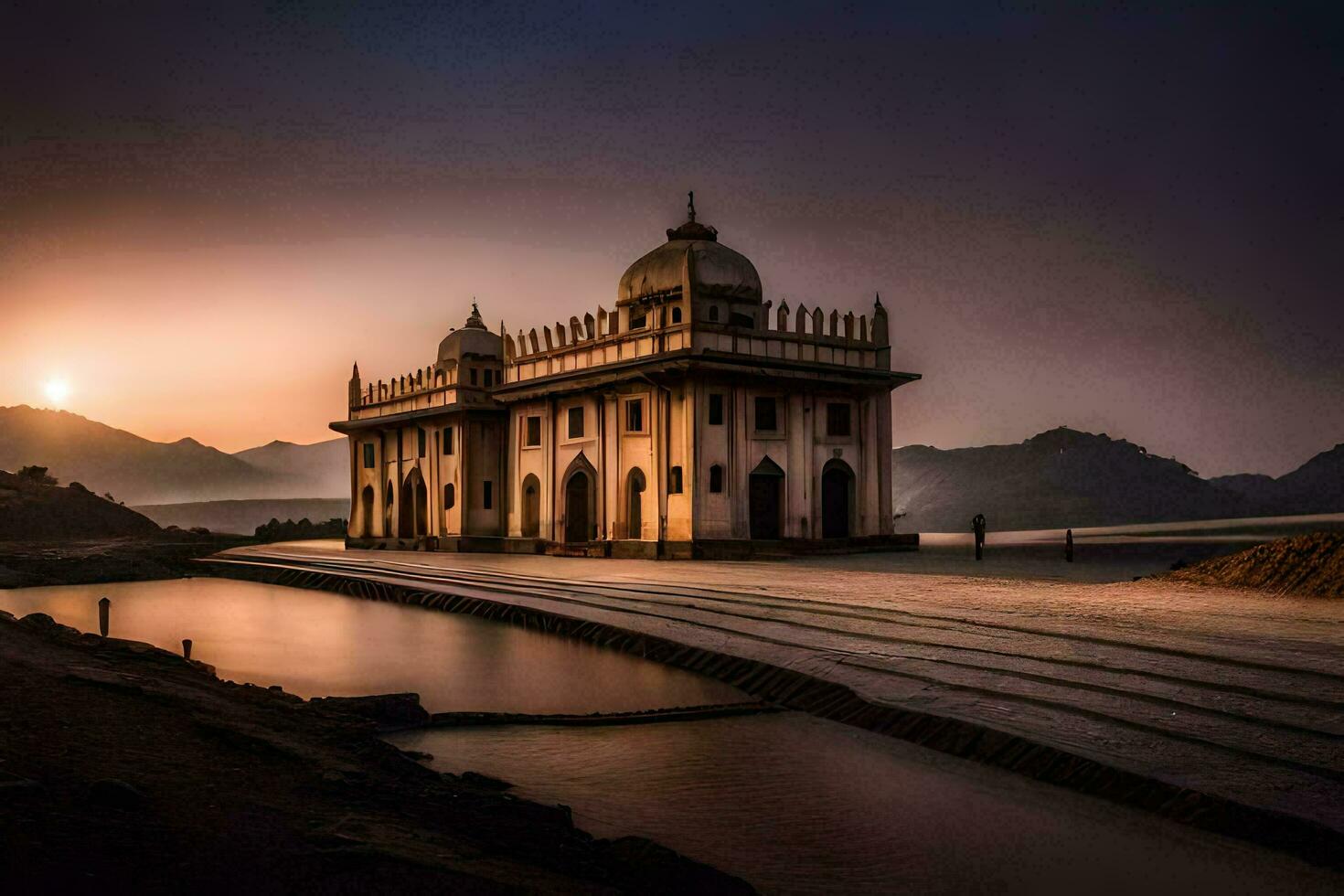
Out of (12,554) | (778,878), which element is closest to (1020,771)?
(778,878)

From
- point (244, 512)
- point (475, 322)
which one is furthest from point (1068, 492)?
point (244, 512)

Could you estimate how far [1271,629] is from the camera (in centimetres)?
1074

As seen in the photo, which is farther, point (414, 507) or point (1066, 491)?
point (1066, 491)

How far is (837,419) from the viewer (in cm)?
3472

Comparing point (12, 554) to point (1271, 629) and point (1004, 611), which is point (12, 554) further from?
point (1271, 629)

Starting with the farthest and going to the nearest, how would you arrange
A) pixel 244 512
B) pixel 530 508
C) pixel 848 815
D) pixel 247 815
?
pixel 244 512
pixel 530 508
pixel 848 815
pixel 247 815

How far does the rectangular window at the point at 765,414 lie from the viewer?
108ft

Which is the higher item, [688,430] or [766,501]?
[688,430]

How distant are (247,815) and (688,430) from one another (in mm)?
26785

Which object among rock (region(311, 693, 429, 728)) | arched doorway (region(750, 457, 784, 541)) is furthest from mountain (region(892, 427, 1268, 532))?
rock (region(311, 693, 429, 728))

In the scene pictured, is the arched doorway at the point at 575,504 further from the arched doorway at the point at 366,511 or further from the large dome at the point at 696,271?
the arched doorway at the point at 366,511

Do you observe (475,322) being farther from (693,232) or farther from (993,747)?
(993,747)

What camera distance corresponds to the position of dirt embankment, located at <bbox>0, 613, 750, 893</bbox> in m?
3.82

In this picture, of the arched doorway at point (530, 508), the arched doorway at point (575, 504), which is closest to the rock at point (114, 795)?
the arched doorway at point (575, 504)
